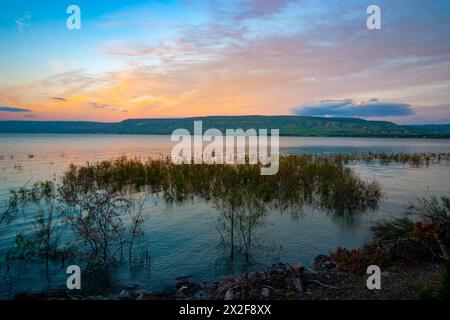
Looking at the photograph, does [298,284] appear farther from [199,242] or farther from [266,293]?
[199,242]

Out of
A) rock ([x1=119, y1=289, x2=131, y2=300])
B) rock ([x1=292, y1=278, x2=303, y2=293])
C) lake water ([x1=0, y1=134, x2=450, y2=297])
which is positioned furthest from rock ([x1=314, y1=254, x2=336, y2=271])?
rock ([x1=119, y1=289, x2=131, y2=300])

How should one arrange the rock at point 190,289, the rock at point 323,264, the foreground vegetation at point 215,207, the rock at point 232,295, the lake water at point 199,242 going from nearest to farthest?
the rock at point 232,295, the rock at point 190,289, the rock at point 323,264, the lake water at point 199,242, the foreground vegetation at point 215,207

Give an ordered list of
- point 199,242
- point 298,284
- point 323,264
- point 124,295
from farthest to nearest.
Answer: point 199,242, point 323,264, point 124,295, point 298,284

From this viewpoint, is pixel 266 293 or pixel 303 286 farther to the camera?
pixel 303 286

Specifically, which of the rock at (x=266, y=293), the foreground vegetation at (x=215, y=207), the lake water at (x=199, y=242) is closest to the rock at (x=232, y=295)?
the rock at (x=266, y=293)

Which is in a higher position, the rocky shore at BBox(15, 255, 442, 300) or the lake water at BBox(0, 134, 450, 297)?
the rocky shore at BBox(15, 255, 442, 300)

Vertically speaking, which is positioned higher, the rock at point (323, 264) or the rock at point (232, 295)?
the rock at point (232, 295)

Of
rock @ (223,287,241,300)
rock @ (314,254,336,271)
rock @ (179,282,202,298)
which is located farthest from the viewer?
rock @ (314,254,336,271)

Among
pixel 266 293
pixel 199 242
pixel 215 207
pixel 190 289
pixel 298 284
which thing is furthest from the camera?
pixel 215 207

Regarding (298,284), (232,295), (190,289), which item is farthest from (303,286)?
(190,289)

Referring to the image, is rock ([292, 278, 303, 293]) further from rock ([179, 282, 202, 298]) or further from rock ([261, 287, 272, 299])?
rock ([179, 282, 202, 298])

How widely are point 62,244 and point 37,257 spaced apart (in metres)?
1.12

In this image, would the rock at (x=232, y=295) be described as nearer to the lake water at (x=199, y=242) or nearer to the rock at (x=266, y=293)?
the rock at (x=266, y=293)
